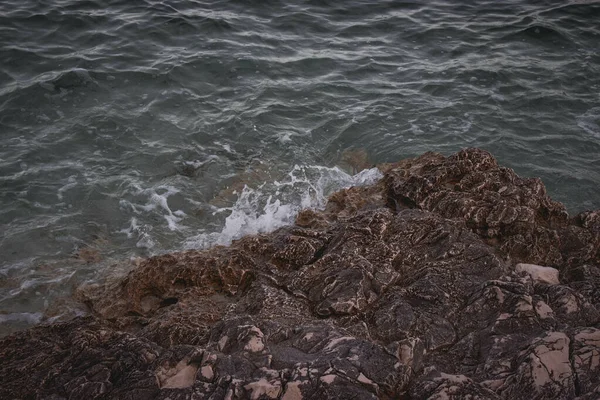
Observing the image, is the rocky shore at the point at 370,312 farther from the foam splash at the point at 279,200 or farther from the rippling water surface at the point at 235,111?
the rippling water surface at the point at 235,111

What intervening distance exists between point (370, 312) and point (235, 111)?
672 cm

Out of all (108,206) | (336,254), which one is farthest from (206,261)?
(108,206)

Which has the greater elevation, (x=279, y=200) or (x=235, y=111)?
(x=235, y=111)

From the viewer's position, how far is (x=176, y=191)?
854 cm

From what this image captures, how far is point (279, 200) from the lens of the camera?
836cm

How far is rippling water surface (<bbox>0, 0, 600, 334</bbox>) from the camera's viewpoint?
25.8 feet

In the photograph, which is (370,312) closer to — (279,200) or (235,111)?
(279,200)

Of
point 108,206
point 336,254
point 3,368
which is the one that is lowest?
point 108,206

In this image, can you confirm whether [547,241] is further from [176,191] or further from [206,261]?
[176,191]

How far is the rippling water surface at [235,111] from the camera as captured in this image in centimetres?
787

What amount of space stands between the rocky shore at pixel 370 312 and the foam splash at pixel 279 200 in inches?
42.8

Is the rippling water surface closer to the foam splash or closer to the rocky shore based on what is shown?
the foam splash

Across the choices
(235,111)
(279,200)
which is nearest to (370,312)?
(279,200)

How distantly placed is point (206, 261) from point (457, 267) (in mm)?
2690
